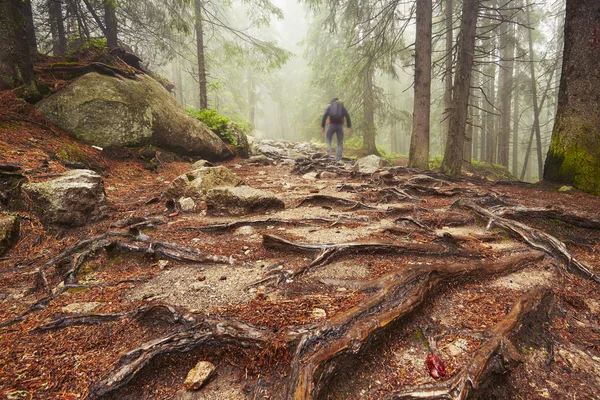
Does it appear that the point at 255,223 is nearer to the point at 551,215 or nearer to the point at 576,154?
the point at 551,215

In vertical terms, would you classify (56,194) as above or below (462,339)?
above

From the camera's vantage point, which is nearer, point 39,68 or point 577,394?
point 577,394

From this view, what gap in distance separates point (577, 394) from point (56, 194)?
5341 millimetres

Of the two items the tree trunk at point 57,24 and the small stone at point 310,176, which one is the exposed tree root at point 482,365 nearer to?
the small stone at point 310,176

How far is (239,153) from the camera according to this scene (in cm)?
1184

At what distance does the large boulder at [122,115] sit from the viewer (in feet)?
21.6

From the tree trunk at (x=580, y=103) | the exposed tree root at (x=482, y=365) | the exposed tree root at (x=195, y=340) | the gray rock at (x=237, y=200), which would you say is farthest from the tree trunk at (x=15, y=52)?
the tree trunk at (x=580, y=103)

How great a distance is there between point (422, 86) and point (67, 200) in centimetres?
1016

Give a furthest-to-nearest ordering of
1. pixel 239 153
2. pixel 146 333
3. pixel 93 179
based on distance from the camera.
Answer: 1. pixel 239 153
2. pixel 93 179
3. pixel 146 333

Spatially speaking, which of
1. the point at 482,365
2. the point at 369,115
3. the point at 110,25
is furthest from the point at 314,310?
the point at 369,115

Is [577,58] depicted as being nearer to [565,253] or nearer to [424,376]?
[565,253]

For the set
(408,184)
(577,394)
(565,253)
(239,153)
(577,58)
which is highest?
(577,58)

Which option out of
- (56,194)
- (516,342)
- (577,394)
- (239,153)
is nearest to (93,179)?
(56,194)

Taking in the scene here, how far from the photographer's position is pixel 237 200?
4.77 meters
